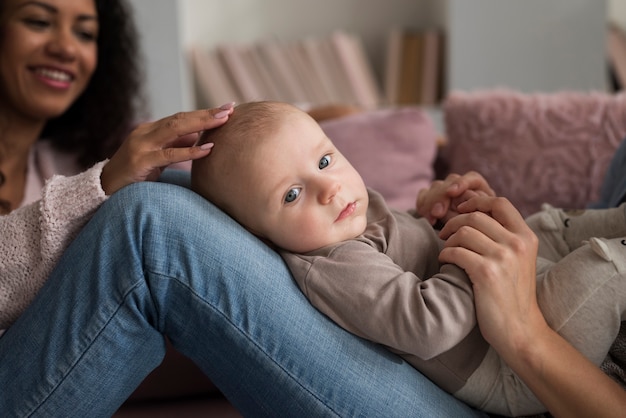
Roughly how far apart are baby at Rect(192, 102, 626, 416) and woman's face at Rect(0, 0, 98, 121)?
0.86 m

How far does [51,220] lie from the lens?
1.07m

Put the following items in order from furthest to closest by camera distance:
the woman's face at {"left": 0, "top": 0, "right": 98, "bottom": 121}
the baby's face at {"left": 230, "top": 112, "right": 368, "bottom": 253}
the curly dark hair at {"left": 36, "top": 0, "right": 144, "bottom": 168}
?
1. the curly dark hair at {"left": 36, "top": 0, "right": 144, "bottom": 168}
2. the woman's face at {"left": 0, "top": 0, "right": 98, "bottom": 121}
3. the baby's face at {"left": 230, "top": 112, "right": 368, "bottom": 253}

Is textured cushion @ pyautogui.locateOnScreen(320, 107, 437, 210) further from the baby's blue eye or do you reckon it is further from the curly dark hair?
the baby's blue eye

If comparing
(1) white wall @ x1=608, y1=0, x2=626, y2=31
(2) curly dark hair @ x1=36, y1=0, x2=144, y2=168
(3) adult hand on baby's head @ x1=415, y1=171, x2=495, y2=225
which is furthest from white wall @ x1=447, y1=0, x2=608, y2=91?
(3) adult hand on baby's head @ x1=415, y1=171, x2=495, y2=225

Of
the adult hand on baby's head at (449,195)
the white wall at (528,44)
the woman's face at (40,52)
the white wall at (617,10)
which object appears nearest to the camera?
the adult hand on baby's head at (449,195)

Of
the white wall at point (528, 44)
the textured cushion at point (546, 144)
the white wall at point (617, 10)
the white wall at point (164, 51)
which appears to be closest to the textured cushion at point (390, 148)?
the textured cushion at point (546, 144)

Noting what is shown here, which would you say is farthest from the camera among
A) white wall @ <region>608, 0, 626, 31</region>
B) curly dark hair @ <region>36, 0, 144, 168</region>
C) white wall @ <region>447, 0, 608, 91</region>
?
white wall @ <region>608, 0, 626, 31</region>

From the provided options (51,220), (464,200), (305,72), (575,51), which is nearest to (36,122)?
(51,220)

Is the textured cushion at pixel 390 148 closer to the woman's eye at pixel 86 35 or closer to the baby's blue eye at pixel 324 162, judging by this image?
the woman's eye at pixel 86 35

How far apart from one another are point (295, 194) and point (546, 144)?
1.02 metres

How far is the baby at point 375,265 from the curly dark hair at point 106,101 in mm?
950

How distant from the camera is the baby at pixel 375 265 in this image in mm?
950

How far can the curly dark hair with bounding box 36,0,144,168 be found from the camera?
1.98 m

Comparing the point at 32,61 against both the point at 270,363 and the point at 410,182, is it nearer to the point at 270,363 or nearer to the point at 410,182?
the point at 410,182
